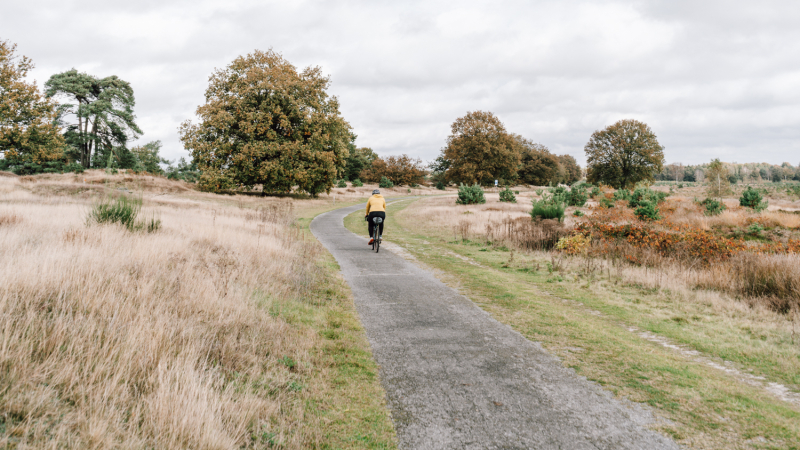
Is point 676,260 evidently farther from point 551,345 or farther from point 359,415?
point 359,415

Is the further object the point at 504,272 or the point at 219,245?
the point at 504,272

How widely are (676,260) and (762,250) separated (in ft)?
8.44

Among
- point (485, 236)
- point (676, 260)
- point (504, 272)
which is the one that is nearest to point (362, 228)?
point (485, 236)

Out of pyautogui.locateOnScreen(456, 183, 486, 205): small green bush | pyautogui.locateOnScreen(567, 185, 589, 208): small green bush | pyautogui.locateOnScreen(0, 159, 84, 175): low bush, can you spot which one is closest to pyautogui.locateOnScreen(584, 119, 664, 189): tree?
pyautogui.locateOnScreen(567, 185, 589, 208): small green bush

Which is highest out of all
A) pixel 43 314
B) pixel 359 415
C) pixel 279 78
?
pixel 279 78

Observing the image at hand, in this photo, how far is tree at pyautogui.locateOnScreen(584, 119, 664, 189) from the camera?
180ft

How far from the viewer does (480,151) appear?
190ft

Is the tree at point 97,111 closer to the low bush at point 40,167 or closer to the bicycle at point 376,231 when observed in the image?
the low bush at point 40,167

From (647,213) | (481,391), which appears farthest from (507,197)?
(481,391)

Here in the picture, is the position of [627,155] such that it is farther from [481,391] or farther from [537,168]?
[481,391]

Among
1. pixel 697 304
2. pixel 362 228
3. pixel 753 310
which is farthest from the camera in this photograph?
pixel 362 228

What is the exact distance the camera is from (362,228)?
2177cm

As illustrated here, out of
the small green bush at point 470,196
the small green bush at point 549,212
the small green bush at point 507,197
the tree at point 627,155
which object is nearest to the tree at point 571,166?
the tree at point 627,155

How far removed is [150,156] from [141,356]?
78316 millimetres
